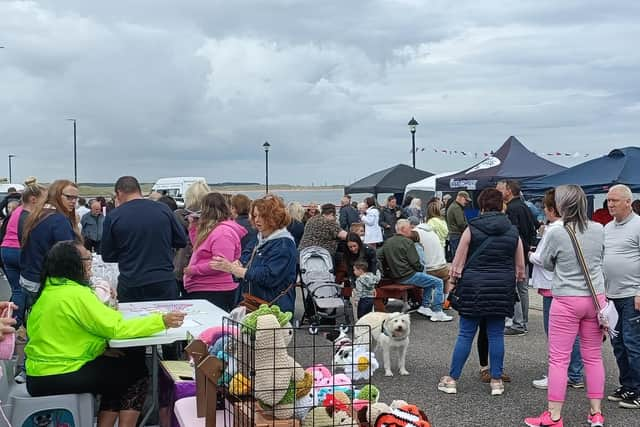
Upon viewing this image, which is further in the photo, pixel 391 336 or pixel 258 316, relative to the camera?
pixel 391 336

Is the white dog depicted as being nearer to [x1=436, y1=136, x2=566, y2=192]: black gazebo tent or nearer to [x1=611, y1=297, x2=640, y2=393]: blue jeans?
[x1=611, y1=297, x2=640, y2=393]: blue jeans

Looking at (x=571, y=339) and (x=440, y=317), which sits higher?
(x=571, y=339)

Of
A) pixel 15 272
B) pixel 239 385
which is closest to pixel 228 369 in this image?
pixel 239 385

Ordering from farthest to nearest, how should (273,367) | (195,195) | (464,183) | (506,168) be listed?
(464,183) < (506,168) < (195,195) < (273,367)

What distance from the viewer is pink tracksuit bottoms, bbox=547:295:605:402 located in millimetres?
4582

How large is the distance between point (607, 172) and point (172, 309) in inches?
286

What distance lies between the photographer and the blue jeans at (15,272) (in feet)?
23.3

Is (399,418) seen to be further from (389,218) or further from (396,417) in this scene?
(389,218)

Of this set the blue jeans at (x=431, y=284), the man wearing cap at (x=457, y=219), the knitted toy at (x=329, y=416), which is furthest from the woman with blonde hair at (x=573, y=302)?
the man wearing cap at (x=457, y=219)

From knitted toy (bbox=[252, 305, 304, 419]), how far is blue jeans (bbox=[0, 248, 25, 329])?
5118 millimetres

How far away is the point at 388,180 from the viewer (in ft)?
60.9

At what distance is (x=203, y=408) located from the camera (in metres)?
3.14

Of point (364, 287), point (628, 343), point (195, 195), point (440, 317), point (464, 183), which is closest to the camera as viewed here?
point (628, 343)

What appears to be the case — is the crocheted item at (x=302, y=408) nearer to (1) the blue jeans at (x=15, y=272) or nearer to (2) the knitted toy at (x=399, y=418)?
(2) the knitted toy at (x=399, y=418)
